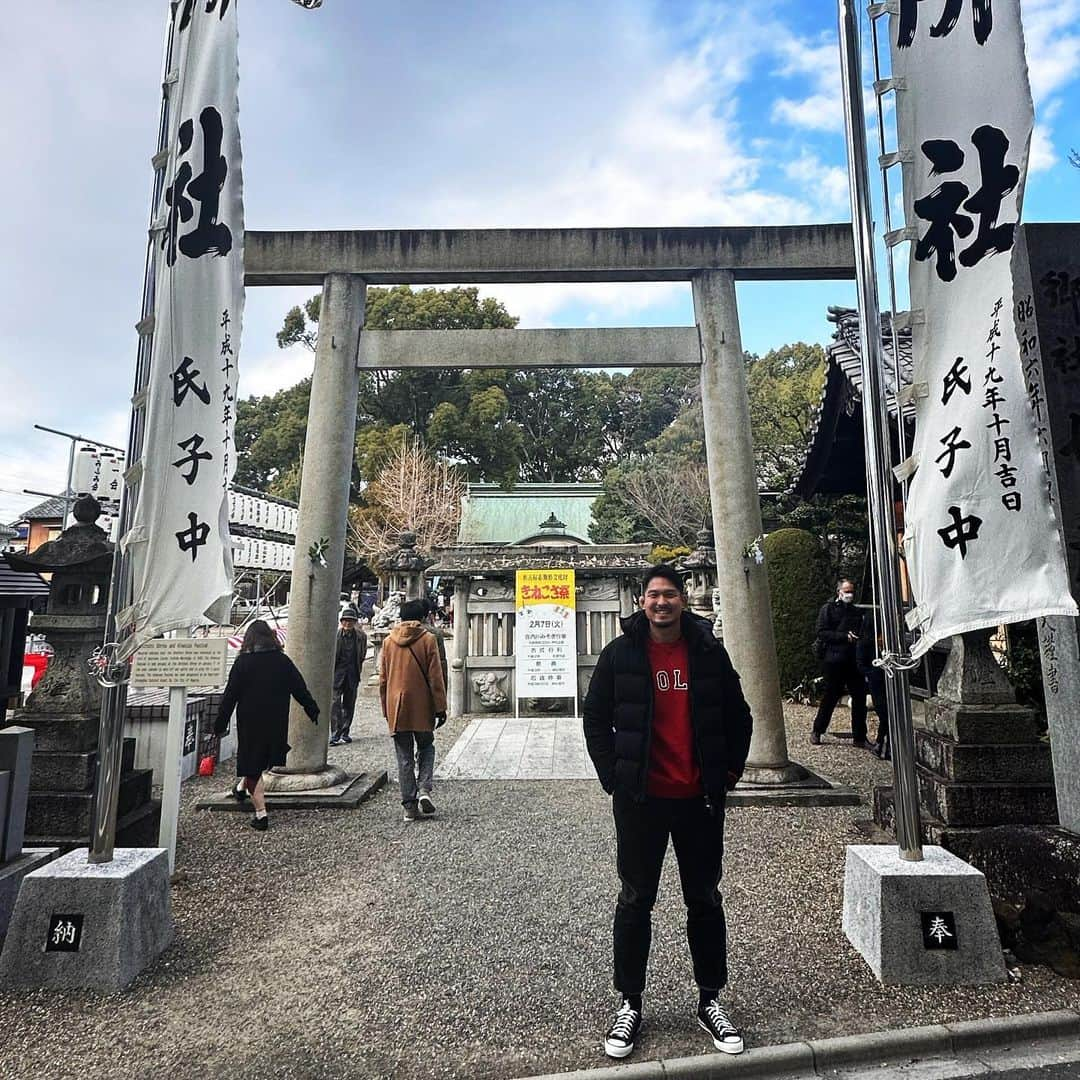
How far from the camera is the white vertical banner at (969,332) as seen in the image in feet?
10.1

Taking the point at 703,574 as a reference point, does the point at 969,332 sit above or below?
above

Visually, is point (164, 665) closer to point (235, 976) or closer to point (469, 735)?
point (235, 976)

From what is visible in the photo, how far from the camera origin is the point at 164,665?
4.73 meters

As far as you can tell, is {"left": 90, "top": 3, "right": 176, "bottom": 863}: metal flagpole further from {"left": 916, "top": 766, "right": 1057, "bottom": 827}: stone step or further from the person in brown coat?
{"left": 916, "top": 766, "right": 1057, "bottom": 827}: stone step

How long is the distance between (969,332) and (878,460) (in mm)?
713

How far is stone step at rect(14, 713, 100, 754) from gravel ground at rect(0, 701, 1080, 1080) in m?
1.13

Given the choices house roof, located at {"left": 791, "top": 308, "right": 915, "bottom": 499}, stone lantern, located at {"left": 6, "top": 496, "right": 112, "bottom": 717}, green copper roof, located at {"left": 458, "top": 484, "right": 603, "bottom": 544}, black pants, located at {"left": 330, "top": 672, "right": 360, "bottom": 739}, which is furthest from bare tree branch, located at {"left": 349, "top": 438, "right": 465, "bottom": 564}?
stone lantern, located at {"left": 6, "top": 496, "right": 112, "bottom": 717}

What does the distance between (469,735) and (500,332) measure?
552cm

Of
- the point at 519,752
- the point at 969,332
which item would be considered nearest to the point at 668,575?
the point at 969,332

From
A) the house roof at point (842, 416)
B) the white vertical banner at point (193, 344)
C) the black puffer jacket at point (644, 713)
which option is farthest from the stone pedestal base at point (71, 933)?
the house roof at point (842, 416)

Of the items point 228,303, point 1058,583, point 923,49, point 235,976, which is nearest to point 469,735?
point 235,976

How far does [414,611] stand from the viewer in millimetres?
5758

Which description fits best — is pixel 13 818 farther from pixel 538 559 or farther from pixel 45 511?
pixel 45 511

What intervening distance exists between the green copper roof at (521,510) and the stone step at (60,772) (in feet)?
73.2
